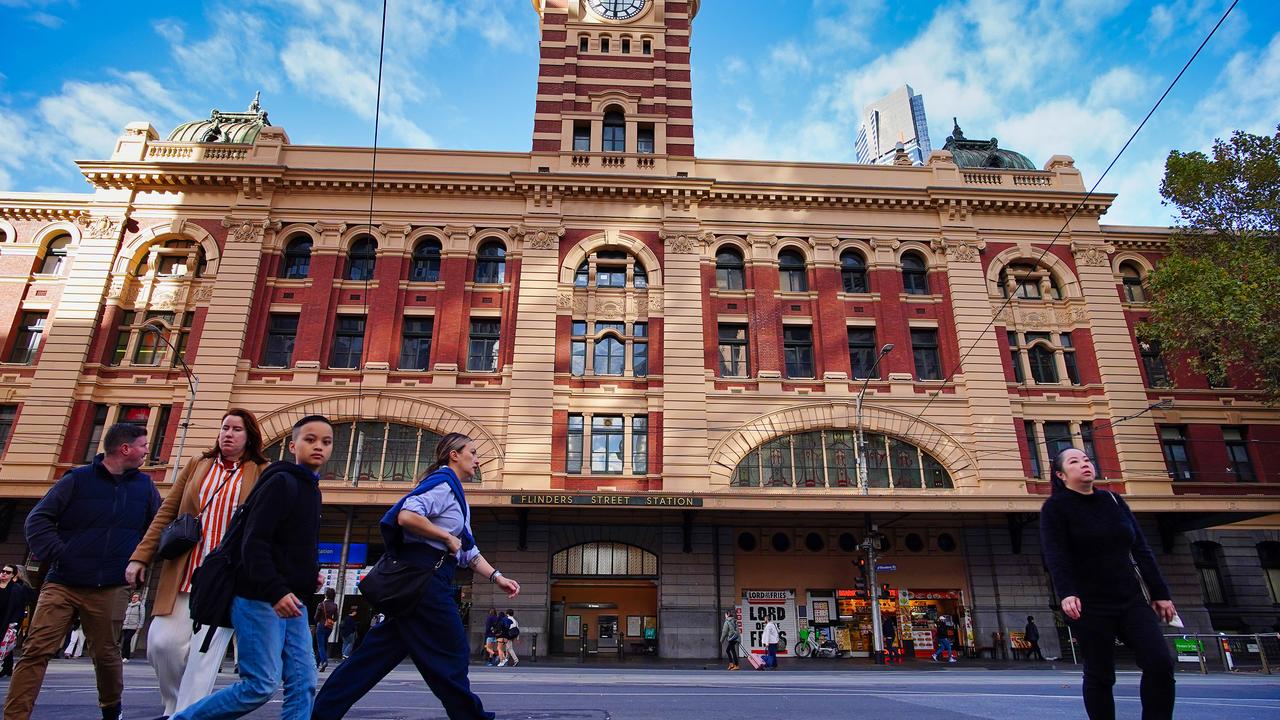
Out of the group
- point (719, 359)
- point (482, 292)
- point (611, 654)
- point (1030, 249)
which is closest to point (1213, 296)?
point (1030, 249)

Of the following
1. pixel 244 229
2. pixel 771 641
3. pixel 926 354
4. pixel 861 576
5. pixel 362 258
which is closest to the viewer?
pixel 771 641

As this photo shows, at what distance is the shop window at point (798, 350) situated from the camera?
27.7 m

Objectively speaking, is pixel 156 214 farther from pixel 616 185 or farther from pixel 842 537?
pixel 842 537

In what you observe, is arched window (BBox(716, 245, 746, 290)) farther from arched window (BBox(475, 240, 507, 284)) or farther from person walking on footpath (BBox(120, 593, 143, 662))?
person walking on footpath (BBox(120, 593, 143, 662))

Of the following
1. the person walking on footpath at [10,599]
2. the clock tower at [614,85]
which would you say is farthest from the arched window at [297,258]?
the person walking on footpath at [10,599]

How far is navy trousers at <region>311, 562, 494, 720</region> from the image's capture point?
4324mm

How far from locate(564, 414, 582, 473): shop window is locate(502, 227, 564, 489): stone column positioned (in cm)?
90

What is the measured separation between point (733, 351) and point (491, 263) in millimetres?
10442

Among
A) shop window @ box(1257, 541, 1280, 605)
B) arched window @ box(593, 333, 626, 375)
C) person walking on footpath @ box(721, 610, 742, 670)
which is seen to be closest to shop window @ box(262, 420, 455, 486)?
arched window @ box(593, 333, 626, 375)

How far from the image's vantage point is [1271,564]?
27359mm

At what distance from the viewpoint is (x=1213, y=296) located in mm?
23984

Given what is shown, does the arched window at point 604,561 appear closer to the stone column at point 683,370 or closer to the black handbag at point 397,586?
the stone column at point 683,370

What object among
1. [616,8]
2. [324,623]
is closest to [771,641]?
[324,623]

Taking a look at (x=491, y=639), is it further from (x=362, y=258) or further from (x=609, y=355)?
(x=362, y=258)
